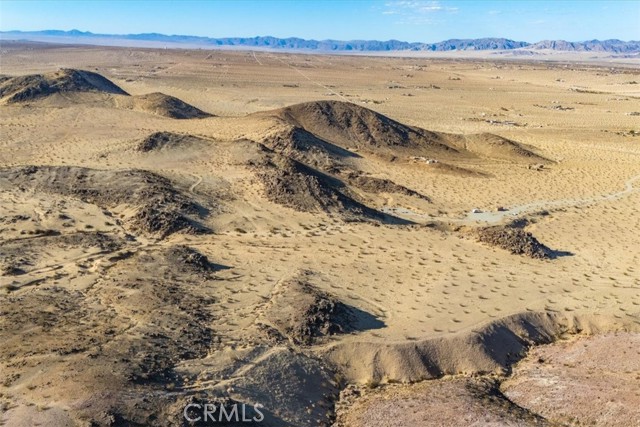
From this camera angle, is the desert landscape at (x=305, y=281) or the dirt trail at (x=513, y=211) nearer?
the desert landscape at (x=305, y=281)

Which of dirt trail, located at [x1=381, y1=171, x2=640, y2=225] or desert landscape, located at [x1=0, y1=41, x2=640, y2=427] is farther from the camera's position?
dirt trail, located at [x1=381, y1=171, x2=640, y2=225]

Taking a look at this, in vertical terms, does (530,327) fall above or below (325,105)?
below

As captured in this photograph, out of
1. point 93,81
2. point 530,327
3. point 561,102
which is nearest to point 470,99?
point 561,102

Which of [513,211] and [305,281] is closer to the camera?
[305,281]

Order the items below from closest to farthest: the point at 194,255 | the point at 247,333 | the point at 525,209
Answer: the point at 247,333
the point at 194,255
the point at 525,209

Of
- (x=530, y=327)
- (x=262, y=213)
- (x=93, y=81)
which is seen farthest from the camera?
(x=93, y=81)

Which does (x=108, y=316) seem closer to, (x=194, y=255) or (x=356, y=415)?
(x=194, y=255)

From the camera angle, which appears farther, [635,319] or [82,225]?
[82,225]

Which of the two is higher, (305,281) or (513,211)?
(513,211)
